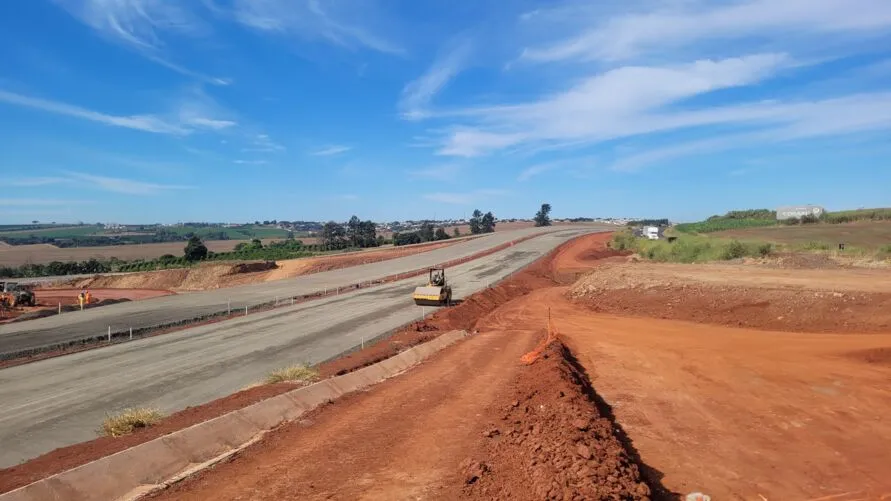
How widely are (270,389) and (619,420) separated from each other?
8.52 meters

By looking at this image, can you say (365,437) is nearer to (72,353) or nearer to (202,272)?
(72,353)

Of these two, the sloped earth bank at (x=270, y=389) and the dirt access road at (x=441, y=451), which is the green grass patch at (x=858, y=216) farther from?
the dirt access road at (x=441, y=451)

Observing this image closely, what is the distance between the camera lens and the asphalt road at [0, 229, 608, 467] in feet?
50.4

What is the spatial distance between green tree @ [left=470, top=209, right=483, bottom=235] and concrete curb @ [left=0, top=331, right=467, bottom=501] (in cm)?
13278

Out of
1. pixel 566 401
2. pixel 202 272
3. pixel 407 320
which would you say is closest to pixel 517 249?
pixel 202 272

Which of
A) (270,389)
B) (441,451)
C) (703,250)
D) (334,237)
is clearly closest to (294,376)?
(270,389)

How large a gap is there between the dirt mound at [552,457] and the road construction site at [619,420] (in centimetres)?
4

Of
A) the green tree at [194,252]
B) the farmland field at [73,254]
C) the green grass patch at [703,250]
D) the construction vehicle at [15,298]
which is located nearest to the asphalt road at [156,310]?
the construction vehicle at [15,298]

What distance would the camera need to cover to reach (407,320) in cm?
3056

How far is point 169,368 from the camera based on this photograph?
21.1 meters

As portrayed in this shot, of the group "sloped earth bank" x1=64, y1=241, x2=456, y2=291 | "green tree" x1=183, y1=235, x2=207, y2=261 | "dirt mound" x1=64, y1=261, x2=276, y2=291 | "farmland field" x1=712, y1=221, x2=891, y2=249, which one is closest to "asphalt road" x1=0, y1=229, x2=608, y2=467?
"sloped earth bank" x1=64, y1=241, x2=456, y2=291

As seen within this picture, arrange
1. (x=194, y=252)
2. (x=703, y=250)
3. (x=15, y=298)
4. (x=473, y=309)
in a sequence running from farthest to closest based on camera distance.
A: (x=194, y=252) < (x=15, y=298) < (x=703, y=250) < (x=473, y=309)

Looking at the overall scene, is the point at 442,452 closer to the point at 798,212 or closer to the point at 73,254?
the point at 798,212

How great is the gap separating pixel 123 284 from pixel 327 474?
257 ft
